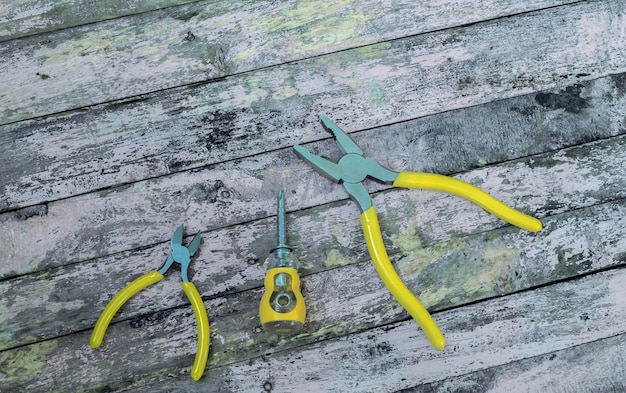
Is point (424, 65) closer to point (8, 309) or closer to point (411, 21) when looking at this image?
point (411, 21)

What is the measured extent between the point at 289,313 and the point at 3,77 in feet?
2.21

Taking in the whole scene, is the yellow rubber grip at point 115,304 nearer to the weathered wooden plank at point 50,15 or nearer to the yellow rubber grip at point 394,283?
the yellow rubber grip at point 394,283

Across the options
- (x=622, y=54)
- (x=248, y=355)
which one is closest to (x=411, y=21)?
(x=622, y=54)

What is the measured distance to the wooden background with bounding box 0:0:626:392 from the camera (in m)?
0.99

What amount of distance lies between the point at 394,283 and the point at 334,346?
152 millimetres

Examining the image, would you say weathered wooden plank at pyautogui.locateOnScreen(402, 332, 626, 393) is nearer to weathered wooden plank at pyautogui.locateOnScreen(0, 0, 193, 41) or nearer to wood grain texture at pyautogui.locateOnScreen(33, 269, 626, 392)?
wood grain texture at pyautogui.locateOnScreen(33, 269, 626, 392)

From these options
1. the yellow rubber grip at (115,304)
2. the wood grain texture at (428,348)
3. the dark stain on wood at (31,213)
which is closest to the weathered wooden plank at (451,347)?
the wood grain texture at (428,348)

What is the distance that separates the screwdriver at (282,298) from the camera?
36.4 inches

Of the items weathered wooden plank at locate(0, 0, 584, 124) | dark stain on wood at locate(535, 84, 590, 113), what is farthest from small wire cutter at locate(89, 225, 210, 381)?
dark stain on wood at locate(535, 84, 590, 113)


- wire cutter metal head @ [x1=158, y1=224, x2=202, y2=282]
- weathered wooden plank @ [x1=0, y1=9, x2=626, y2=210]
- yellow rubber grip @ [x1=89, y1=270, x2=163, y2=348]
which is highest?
weathered wooden plank @ [x1=0, y1=9, x2=626, y2=210]

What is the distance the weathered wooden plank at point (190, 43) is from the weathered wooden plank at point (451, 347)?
43 centimetres

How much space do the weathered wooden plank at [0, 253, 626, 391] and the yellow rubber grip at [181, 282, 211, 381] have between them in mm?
25

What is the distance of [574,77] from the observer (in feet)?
3.54

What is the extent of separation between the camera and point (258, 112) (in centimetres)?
106
